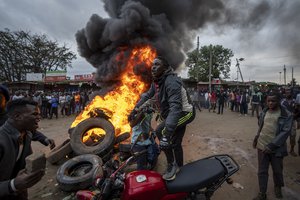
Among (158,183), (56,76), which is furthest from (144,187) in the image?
(56,76)

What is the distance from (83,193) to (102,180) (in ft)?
1.01

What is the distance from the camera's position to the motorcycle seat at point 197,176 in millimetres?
2404

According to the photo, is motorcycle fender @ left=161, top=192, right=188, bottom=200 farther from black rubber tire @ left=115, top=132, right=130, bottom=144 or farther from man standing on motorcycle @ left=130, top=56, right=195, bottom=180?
black rubber tire @ left=115, top=132, right=130, bottom=144

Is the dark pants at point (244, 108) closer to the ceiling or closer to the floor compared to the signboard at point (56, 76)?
closer to the floor

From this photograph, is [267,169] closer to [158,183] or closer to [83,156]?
[158,183]

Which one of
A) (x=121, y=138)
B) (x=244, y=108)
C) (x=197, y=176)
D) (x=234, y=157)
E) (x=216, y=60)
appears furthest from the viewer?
(x=216, y=60)

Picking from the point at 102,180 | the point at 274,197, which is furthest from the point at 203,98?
the point at 102,180

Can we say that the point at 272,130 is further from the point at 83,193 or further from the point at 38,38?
the point at 38,38

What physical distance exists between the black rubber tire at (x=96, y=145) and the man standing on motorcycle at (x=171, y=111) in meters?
2.97

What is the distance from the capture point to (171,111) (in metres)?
2.96

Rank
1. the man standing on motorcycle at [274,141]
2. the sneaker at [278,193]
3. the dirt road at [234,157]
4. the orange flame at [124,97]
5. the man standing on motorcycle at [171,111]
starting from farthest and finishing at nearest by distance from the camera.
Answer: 1. the orange flame at [124,97]
2. the dirt road at [234,157]
3. the sneaker at [278,193]
4. the man standing on motorcycle at [274,141]
5. the man standing on motorcycle at [171,111]

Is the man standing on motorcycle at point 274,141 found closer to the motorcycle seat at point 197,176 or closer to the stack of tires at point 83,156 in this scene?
the motorcycle seat at point 197,176

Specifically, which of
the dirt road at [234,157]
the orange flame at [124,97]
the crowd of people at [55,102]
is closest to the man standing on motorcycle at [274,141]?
the dirt road at [234,157]

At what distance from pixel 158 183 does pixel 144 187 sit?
0.19 meters
